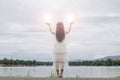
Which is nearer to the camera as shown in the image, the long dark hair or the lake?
the long dark hair

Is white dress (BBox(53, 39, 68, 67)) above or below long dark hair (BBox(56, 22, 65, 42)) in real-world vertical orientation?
below

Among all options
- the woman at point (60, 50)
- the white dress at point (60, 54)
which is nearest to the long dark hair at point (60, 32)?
the woman at point (60, 50)

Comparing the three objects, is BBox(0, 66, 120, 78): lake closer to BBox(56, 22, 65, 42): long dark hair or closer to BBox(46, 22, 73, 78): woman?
BBox(46, 22, 73, 78): woman

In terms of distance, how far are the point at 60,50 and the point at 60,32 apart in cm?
59

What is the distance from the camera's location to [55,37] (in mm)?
14422

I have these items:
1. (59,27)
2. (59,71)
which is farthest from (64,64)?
(59,27)

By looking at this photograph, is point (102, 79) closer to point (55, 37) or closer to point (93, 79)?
point (93, 79)

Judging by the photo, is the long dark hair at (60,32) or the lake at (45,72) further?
the lake at (45,72)

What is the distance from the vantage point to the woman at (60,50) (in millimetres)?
14266

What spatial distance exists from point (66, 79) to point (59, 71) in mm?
1604

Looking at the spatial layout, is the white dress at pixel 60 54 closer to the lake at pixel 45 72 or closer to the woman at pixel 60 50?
the woman at pixel 60 50

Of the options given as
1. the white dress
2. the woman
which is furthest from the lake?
the white dress

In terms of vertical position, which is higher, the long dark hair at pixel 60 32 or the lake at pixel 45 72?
the long dark hair at pixel 60 32

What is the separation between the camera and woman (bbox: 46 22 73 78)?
14.3m
